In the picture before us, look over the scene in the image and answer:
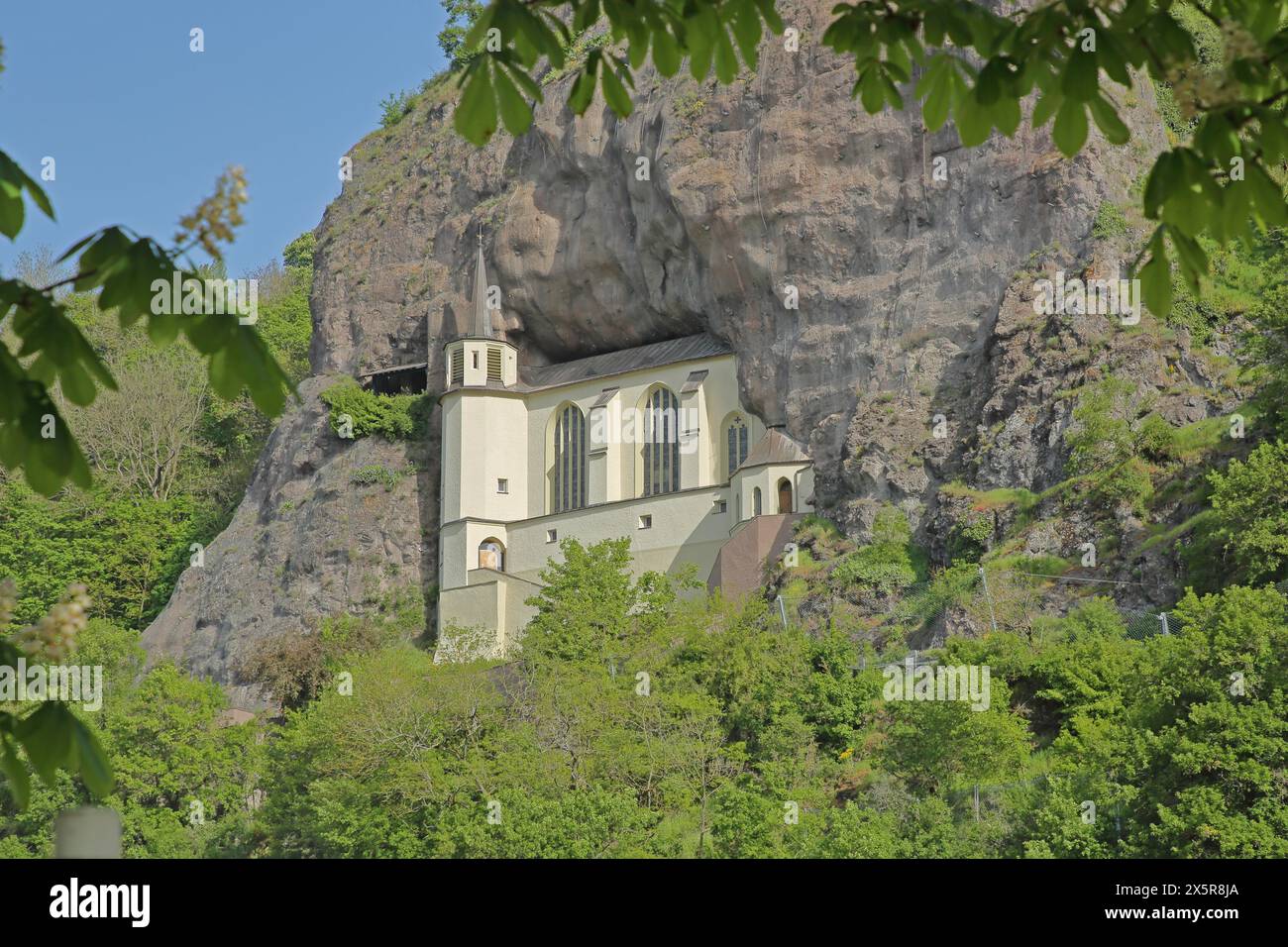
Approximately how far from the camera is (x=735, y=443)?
62781 millimetres

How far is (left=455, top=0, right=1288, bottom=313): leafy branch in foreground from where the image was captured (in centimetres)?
579

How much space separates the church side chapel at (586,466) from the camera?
61312 mm

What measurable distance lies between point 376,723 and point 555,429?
24.2 metres

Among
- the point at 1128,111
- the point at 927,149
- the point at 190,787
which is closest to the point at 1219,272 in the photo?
the point at 1128,111

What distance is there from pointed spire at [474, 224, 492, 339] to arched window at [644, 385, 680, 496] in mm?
6614

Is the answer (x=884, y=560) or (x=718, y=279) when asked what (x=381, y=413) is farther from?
(x=884, y=560)

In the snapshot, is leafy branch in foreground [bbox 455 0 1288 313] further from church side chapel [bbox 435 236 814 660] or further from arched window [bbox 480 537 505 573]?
arched window [bbox 480 537 505 573]

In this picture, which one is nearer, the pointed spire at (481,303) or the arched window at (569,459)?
the arched window at (569,459)

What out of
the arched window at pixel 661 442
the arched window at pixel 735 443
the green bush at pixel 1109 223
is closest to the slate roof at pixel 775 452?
the arched window at pixel 735 443

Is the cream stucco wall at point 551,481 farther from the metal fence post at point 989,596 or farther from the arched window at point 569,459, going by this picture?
the metal fence post at point 989,596

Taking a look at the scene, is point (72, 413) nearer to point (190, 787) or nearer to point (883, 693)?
point (190, 787)

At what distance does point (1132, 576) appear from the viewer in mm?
43969

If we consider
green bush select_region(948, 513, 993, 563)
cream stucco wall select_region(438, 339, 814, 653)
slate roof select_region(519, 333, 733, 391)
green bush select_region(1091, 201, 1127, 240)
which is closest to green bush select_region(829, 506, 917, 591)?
green bush select_region(948, 513, 993, 563)

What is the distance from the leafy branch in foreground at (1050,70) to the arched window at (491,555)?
58111mm
